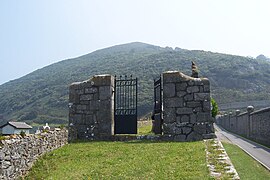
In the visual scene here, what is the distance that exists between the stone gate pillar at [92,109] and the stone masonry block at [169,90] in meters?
2.24

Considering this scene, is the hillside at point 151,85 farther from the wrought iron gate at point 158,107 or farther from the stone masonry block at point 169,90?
the stone masonry block at point 169,90

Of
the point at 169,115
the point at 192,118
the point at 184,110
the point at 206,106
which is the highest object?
the point at 206,106

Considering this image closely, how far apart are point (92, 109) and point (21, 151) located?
5495mm

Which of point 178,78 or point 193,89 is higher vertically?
point 178,78

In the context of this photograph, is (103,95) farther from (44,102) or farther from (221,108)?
(44,102)

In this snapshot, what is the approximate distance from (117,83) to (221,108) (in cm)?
4810

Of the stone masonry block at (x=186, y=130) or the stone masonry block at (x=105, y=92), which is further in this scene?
the stone masonry block at (x=105, y=92)

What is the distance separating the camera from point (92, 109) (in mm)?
13344

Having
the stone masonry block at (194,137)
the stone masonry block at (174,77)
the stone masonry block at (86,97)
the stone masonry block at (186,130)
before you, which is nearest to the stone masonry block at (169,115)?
the stone masonry block at (186,130)

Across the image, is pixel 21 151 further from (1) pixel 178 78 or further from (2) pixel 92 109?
(1) pixel 178 78

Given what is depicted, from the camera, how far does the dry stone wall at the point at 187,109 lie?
12.4 metres

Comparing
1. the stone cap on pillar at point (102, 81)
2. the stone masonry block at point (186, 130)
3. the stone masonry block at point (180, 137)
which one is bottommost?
the stone masonry block at point (180, 137)

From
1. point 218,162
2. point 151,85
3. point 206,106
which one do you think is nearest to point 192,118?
point 206,106

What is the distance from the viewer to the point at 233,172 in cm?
629
